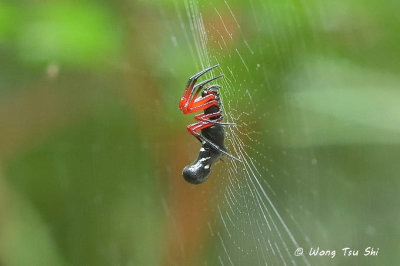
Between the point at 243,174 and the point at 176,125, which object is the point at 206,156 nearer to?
the point at 243,174

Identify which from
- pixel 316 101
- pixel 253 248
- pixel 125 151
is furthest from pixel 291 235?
pixel 125 151

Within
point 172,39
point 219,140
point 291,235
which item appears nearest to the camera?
point 219,140

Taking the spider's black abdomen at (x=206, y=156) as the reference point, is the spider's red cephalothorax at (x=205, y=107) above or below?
above

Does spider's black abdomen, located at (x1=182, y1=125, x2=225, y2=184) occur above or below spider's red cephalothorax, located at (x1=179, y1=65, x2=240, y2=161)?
below

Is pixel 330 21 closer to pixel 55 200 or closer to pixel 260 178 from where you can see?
pixel 260 178

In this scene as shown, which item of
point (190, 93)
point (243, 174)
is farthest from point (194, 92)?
point (243, 174)

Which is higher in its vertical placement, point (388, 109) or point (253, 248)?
point (388, 109)
